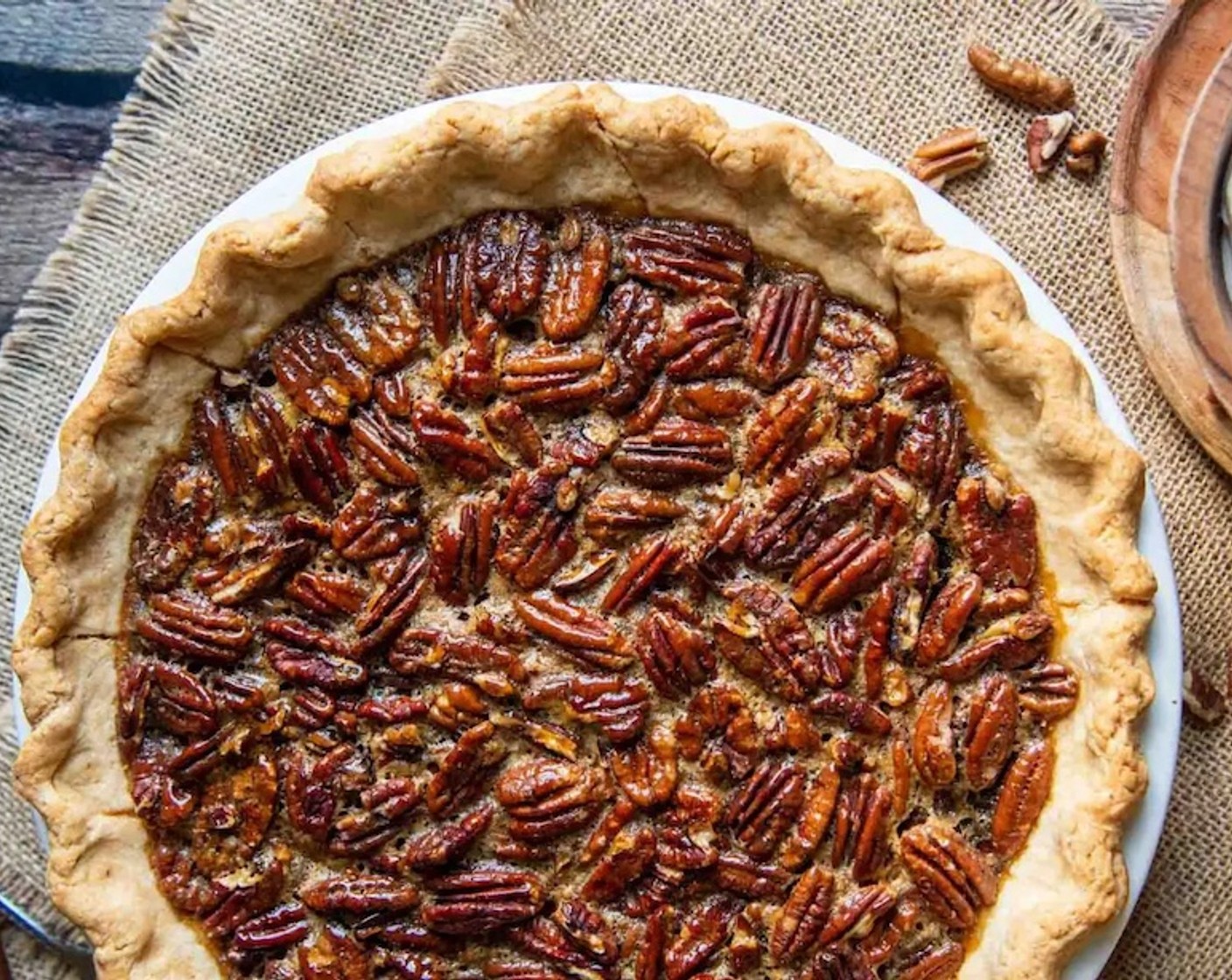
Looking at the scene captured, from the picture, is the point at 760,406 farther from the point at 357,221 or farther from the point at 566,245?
the point at 357,221

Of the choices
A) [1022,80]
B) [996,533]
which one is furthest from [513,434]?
[1022,80]

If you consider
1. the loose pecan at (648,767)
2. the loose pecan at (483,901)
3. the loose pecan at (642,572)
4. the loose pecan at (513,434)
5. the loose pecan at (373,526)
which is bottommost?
the loose pecan at (483,901)

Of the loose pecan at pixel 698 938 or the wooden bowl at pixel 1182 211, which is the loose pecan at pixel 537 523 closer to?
the loose pecan at pixel 698 938

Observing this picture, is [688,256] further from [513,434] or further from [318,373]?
[318,373]

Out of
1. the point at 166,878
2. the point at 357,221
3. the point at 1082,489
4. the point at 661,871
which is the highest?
the point at 1082,489

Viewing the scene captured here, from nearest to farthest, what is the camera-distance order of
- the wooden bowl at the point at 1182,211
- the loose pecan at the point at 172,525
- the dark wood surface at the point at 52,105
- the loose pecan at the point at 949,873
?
the loose pecan at the point at 949,873 < the loose pecan at the point at 172,525 < the wooden bowl at the point at 1182,211 < the dark wood surface at the point at 52,105

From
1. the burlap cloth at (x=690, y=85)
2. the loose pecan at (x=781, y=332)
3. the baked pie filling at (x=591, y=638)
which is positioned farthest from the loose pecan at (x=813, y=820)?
the burlap cloth at (x=690, y=85)

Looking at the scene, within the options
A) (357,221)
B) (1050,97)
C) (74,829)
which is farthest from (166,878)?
(1050,97)
